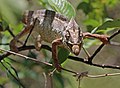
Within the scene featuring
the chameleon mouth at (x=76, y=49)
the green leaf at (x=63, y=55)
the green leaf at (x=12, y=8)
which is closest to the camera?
the green leaf at (x=12, y=8)

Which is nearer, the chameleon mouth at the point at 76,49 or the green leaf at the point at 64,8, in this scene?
the chameleon mouth at the point at 76,49

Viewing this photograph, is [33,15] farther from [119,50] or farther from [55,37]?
[119,50]

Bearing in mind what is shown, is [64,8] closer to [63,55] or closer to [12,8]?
[63,55]

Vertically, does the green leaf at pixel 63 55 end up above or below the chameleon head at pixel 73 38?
below

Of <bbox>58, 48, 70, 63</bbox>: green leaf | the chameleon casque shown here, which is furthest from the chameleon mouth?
<bbox>58, 48, 70, 63</bbox>: green leaf

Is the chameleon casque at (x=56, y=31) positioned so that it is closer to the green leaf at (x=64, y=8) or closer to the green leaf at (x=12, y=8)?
the green leaf at (x=64, y=8)

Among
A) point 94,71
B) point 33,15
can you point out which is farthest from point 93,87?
point 33,15

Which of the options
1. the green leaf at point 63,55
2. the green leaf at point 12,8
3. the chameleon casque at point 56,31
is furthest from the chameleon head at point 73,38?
the green leaf at point 12,8

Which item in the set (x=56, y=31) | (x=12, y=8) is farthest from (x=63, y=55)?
(x=12, y=8)
